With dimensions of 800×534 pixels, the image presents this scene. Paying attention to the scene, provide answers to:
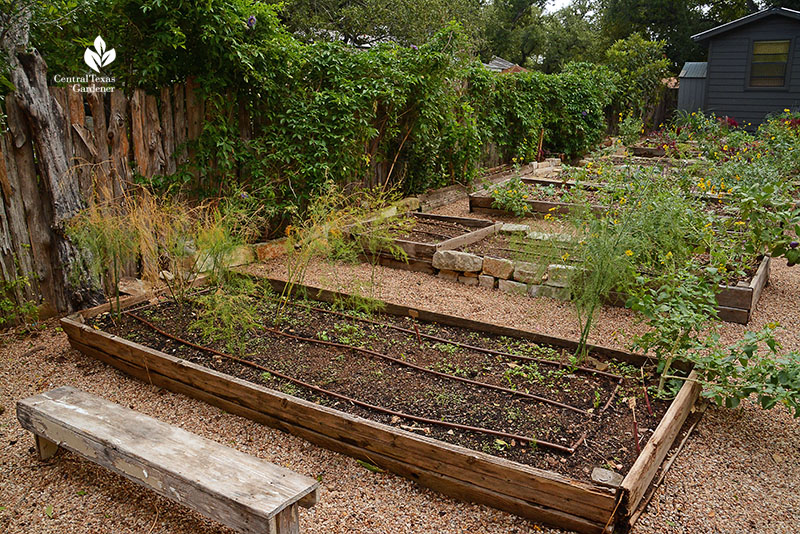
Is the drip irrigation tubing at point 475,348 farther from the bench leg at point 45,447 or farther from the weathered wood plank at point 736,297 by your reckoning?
the bench leg at point 45,447

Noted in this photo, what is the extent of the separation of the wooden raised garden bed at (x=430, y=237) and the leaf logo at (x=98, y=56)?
2.36 m

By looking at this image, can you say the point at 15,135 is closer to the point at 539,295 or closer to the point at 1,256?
the point at 1,256

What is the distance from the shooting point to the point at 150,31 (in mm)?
4535

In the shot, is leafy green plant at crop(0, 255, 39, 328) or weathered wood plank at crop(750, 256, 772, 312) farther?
weathered wood plank at crop(750, 256, 772, 312)

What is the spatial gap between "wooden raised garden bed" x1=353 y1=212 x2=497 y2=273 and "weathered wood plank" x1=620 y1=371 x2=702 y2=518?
2803mm

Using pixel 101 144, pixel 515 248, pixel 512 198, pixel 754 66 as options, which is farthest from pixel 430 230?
pixel 754 66

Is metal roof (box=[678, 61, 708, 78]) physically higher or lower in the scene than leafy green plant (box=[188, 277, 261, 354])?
higher

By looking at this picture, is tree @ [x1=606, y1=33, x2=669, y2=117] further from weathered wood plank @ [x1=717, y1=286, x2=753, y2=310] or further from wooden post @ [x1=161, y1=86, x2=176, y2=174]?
wooden post @ [x1=161, y1=86, x2=176, y2=174]

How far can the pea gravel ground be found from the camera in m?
2.36

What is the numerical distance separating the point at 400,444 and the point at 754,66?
54.1 ft

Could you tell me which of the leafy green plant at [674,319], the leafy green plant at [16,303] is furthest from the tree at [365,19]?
the leafy green plant at [674,319]

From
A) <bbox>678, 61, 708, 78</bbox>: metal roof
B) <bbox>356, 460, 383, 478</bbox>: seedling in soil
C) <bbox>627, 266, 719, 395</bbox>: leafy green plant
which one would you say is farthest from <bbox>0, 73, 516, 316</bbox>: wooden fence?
<bbox>678, 61, 708, 78</bbox>: metal roof

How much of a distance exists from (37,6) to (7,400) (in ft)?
8.63

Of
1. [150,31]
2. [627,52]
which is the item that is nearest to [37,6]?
[150,31]
